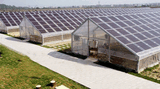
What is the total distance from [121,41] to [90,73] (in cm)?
480

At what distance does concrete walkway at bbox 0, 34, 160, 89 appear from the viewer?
1184cm

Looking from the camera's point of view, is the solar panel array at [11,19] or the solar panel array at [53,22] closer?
A: the solar panel array at [53,22]

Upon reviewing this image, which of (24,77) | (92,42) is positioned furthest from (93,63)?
(24,77)

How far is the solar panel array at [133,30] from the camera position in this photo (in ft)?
51.2

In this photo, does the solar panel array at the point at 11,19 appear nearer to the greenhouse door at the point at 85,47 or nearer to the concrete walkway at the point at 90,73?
the concrete walkway at the point at 90,73

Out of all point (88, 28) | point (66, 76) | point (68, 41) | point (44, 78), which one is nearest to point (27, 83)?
point (44, 78)

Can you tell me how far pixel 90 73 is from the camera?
46.5 ft

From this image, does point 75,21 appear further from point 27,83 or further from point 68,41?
point 27,83

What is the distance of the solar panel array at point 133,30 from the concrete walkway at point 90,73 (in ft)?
10.9

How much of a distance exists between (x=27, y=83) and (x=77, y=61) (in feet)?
24.2

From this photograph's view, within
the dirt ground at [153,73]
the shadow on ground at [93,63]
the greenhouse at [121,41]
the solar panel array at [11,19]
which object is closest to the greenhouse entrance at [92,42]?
the greenhouse at [121,41]

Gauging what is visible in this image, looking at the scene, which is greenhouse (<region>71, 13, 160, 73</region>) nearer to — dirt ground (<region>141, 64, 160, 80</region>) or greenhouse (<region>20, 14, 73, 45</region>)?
dirt ground (<region>141, 64, 160, 80</region>)

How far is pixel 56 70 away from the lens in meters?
15.1

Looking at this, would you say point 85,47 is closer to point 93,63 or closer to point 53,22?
point 93,63
